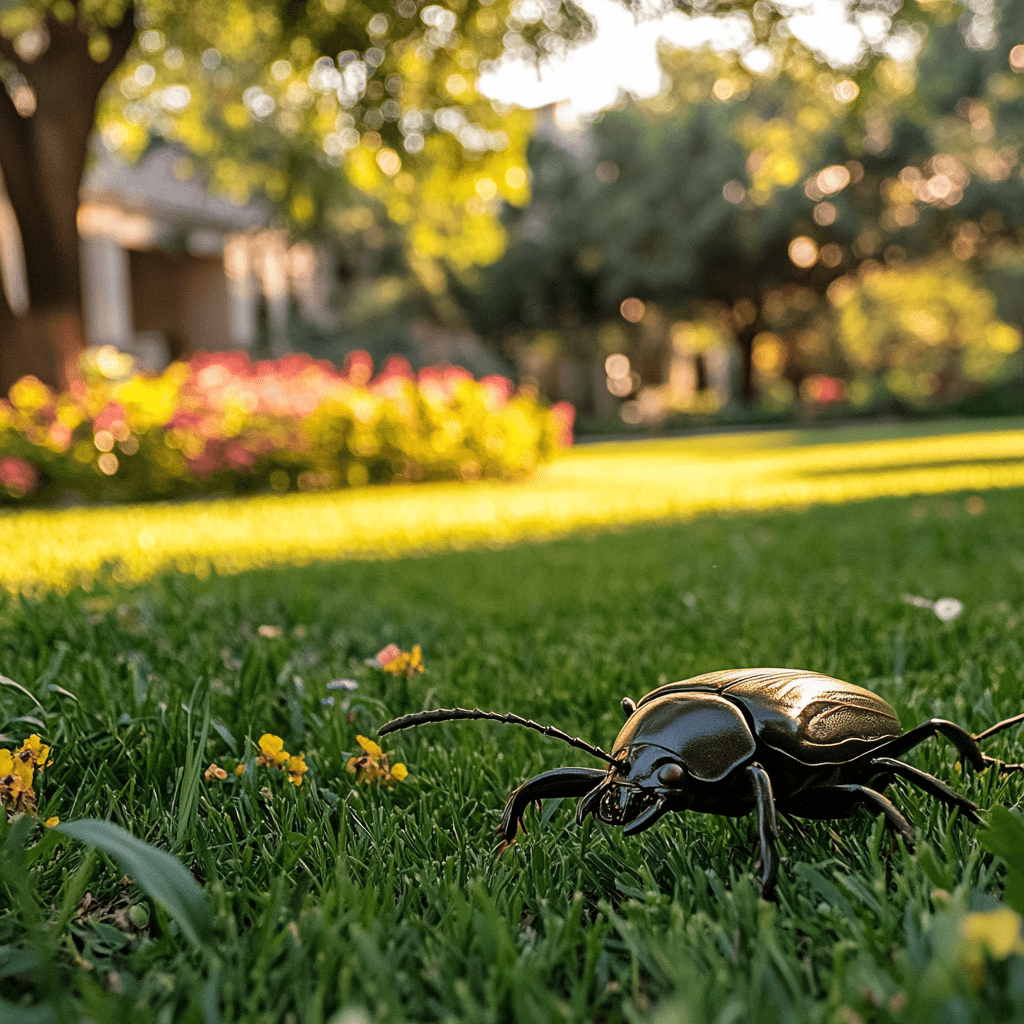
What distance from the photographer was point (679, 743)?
3.98 feet

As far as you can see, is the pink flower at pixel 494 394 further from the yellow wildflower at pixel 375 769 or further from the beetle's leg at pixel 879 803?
the beetle's leg at pixel 879 803

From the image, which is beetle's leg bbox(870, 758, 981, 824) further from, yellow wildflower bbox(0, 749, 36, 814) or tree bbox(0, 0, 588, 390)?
tree bbox(0, 0, 588, 390)

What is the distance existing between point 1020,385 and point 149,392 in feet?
105

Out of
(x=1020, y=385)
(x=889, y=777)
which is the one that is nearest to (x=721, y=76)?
(x=889, y=777)

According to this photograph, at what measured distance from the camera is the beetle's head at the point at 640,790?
45.8 inches

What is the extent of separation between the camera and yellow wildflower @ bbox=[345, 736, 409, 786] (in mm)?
1669

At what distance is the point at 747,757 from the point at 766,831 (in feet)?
0.30

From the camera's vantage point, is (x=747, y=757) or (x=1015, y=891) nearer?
(x=1015, y=891)

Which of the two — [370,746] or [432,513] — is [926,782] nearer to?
[370,746]

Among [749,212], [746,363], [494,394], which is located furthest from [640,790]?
[746,363]

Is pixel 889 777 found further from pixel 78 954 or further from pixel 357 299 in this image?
pixel 357 299

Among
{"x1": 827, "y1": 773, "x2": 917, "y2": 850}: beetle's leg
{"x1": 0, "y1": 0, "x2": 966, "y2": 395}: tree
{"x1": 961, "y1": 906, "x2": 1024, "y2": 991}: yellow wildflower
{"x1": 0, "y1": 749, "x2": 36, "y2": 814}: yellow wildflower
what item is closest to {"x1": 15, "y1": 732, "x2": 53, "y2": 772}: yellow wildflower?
{"x1": 0, "y1": 749, "x2": 36, "y2": 814}: yellow wildflower

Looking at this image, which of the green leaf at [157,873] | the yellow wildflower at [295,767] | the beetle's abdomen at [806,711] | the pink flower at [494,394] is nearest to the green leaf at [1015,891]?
the beetle's abdomen at [806,711]

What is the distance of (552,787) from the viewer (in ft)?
4.36
